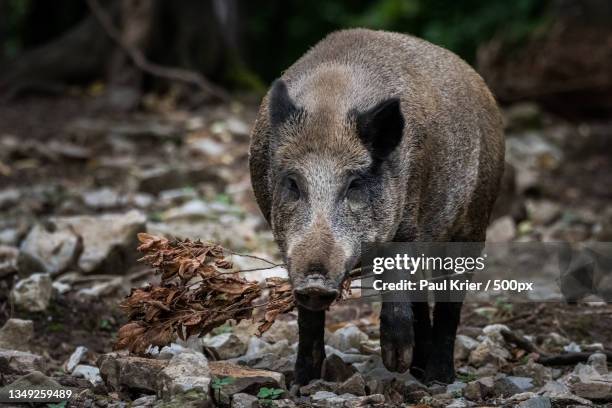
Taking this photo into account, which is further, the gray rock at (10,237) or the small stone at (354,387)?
the gray rock at (10,237)

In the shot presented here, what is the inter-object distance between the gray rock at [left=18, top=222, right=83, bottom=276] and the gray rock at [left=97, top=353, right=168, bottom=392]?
2.45m

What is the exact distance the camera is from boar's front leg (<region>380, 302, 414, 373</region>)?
16.7 feet

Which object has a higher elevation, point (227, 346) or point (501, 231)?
point (501, 231)

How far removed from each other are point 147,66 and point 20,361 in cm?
951

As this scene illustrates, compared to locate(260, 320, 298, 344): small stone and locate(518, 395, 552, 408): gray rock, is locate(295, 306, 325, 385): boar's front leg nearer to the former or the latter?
locate(260, 320, 298, 344): small stone

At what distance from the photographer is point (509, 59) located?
16469 millimetres

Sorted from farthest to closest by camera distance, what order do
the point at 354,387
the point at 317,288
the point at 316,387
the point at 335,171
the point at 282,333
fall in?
the point at 282,333 < the point at 316,387 < the point at 354,387 < the point at 335,171 < the point at 317,288

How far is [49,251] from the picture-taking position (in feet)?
24.7

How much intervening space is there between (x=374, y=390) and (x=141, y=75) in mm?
10238

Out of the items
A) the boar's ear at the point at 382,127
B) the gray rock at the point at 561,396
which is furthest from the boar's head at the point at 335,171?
the gray rock at the point at 561,396

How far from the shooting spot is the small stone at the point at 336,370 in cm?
556

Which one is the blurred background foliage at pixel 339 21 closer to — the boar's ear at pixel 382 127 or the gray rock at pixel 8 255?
the gray rock at pixel 8 255

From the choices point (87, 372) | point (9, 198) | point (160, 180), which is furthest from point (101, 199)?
point (87, 372)

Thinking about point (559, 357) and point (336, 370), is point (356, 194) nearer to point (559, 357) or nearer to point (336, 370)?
point (336, 370)
